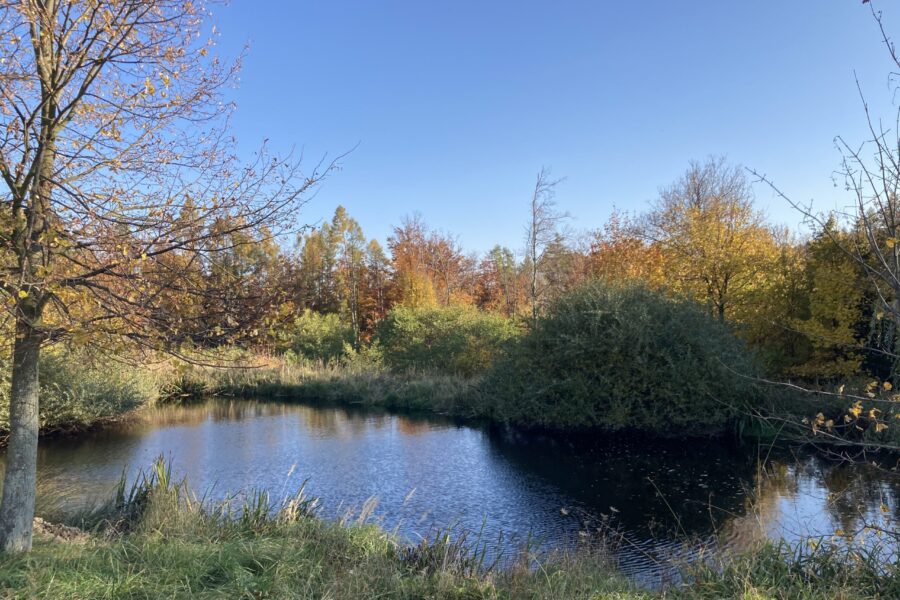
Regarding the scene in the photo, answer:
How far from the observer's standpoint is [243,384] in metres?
25.2

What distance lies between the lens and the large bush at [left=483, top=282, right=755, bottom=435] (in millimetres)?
14562

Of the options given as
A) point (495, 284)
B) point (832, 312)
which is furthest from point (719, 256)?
point (495, 284)

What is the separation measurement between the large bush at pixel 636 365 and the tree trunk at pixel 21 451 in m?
12.1

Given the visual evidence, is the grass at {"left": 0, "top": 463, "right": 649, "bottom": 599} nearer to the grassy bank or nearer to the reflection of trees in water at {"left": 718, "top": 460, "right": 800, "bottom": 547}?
the grassy bank

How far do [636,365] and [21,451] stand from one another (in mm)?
12850

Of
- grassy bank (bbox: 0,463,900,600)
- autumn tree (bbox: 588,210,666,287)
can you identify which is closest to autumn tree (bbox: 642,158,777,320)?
autumn tree (bbox: 588,210,666,287)

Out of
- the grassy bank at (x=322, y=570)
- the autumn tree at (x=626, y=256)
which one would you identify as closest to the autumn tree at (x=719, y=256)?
the autumn tree at (x=626, y=256)

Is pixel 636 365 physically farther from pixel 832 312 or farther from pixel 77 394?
pixel 77 394

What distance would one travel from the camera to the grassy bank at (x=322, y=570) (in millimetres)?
3891

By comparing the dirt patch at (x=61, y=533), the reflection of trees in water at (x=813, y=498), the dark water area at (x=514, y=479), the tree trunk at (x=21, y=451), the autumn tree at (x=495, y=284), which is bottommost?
the dark water area at (x=514, y=479)

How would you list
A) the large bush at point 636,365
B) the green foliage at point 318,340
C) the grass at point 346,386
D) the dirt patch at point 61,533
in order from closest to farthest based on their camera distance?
the dirt patch at point 61,533, the large bush at point 636,365, the grass at point 346,386, the green foliage at point 318,340

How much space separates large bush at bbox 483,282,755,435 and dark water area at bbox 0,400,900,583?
2.31 ft

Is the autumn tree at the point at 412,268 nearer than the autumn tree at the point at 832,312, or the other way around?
the autumn tree at the point at 832,312

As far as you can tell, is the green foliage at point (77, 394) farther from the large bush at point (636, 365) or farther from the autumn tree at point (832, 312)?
the autumn tree at point (832, 312)
